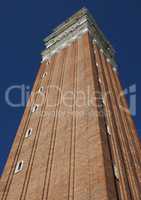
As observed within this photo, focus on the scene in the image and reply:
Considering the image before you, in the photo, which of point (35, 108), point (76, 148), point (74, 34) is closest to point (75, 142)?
point (76, 148)

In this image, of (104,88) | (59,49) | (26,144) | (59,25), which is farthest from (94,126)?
(59,25)

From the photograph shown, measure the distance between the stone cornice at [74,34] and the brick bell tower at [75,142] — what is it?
3018 mm

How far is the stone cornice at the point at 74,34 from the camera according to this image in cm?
2523

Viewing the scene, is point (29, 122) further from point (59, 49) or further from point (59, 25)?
point (59, 25)

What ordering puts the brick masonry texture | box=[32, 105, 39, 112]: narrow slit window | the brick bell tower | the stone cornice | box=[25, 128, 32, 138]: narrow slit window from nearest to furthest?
the brick masonry texture
the brick bell tower
box=[25, 128, 32, 138]: narrow slit window
box=[32, 105, 39, 112]: narrow slit window
the stone cornice

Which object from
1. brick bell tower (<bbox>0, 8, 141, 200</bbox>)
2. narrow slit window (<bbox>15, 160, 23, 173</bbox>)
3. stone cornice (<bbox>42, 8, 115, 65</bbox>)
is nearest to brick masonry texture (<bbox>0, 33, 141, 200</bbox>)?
brick bell tower (<bbox>0, 8, 141, 200</bbox>)

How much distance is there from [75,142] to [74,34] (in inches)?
570

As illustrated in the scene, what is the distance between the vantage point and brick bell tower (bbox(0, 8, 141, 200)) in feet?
35.0

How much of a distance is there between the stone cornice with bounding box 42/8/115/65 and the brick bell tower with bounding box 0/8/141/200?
Result: 3018mm

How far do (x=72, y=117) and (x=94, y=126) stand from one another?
2.14m

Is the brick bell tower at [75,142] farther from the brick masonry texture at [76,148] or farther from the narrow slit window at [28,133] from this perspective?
the narrow slit window at [28,133]

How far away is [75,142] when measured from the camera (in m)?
12.6

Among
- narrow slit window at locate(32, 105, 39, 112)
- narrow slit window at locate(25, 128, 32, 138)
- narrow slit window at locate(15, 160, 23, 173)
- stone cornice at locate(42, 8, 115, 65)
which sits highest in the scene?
stone cornice at locate(42, 8, 115, 65)

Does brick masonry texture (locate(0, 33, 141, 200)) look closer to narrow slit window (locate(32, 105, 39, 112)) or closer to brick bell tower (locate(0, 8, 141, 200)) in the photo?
brick bell tower (locate(0, 8, 141, 200))
